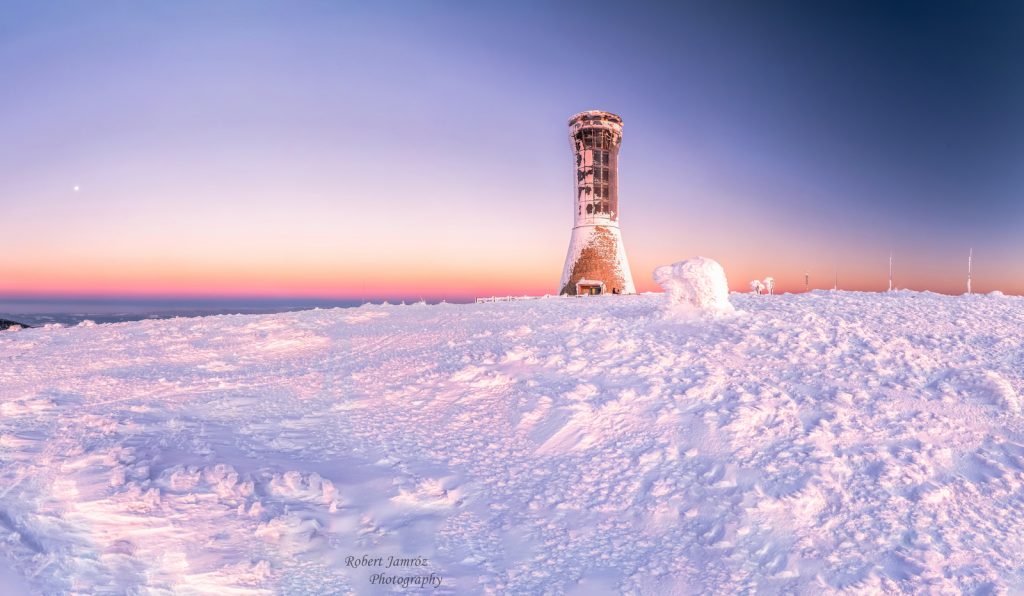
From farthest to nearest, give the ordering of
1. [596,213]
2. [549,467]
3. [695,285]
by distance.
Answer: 1. [596,213]
2. [695,285]
3. [549,467]

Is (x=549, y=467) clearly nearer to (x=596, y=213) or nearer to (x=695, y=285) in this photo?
(x=695, y=285)

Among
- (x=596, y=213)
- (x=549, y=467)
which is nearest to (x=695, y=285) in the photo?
(x=549, y=467)

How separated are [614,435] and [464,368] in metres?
2.99

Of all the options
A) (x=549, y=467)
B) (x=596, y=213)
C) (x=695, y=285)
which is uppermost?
(x=596, y=213)

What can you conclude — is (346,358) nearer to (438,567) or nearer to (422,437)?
(422,437)

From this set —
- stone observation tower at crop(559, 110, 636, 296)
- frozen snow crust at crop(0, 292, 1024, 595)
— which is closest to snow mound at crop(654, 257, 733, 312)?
frozen snow crust at crop(0, 292, 1024, 595)

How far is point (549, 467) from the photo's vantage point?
5.97 metres

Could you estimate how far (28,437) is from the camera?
6402mm

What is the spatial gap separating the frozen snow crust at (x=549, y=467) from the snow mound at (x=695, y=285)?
45.4 inches

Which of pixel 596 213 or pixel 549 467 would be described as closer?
pixel 549 467

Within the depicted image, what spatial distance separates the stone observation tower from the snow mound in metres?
14.7

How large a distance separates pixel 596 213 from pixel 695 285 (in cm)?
1645

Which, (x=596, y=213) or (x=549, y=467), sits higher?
(x=596, y=213)

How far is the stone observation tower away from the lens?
2683cm
